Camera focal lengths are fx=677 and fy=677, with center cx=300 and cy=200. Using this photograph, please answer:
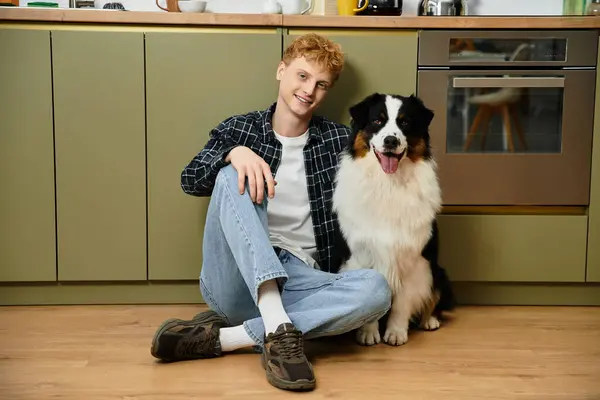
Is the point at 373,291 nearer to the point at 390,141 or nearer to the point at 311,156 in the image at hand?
the point at 390,141

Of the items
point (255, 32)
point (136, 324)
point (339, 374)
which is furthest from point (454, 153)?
point (136, 324)

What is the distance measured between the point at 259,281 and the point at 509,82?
1.35 m

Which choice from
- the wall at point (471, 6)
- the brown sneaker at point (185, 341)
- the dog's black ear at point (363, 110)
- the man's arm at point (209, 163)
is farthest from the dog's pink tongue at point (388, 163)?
the wall at point (471, 6)

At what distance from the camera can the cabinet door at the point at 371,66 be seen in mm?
2650

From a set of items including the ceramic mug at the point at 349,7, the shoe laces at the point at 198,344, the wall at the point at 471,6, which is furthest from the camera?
the wall at the point at 471,6

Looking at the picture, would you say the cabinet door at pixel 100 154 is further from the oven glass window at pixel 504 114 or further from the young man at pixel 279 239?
the oven glass window at pixel 504 114

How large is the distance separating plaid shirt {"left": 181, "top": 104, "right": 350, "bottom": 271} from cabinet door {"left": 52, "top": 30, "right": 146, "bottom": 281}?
0.41 metres

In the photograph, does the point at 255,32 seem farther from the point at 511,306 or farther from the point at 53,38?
the point at 511,306

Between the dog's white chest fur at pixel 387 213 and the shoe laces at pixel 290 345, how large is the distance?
0.44 metres

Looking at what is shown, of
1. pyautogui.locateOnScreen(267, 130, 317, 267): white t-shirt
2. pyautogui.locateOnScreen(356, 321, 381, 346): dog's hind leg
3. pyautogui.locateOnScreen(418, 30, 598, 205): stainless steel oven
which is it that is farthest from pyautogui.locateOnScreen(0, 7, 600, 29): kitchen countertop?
pyautogui.locateOnScreen(356, 321, 381, 346): dog's hind leg

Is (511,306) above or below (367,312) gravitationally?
below

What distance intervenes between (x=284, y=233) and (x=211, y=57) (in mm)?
780

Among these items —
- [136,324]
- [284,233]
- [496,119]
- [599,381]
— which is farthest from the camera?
[496,119]

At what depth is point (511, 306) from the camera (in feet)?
9.29
